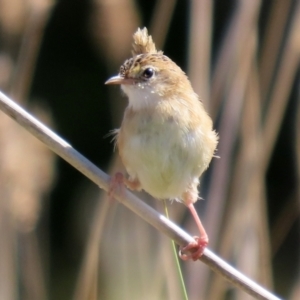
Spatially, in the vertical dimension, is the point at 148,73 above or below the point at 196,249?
above

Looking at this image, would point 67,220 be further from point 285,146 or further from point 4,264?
point 4,264

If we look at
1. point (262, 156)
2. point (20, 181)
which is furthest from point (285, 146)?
point (20, 181)

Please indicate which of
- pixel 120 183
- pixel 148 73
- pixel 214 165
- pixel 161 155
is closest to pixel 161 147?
pixel 161 155

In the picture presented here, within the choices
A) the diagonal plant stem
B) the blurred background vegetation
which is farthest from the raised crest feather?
the diagonal plant stem

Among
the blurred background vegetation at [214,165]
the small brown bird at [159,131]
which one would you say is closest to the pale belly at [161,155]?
the small brown bird at [159,131]

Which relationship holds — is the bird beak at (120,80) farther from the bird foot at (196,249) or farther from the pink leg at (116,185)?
the bird foot at (196,249)

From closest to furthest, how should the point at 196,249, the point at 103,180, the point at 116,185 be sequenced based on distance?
the point at 103,180, the point at 116,185, the point at 196,249

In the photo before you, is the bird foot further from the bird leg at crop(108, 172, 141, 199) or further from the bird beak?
the bird beak

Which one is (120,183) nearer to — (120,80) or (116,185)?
(116,185)
